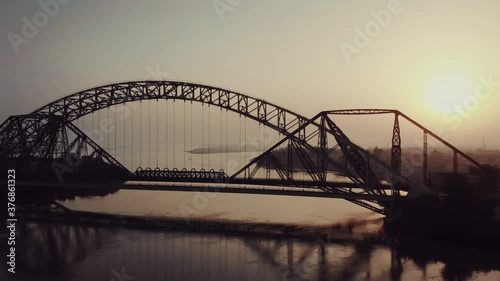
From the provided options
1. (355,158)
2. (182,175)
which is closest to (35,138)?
(182,175)

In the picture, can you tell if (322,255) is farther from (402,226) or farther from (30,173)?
(30,173)

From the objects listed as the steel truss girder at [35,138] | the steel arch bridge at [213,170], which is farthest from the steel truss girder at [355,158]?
the steel truss girder at [35,138]

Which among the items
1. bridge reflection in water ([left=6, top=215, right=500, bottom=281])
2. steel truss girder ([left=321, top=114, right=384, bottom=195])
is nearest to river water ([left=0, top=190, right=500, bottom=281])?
bridge reflection in water ([left=6, top=215, right=500, bottom=281])

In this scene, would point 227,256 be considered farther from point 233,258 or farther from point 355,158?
point 355,158

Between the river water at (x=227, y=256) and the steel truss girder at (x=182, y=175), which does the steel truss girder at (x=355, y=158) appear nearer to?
the river water at (x=227, y=256)

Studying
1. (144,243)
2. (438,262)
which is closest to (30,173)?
(144,243)

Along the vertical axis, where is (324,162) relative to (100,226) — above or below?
above

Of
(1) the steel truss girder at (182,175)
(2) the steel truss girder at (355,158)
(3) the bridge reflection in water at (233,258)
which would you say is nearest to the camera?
(3) the bridge reflection in water at (233,258)
